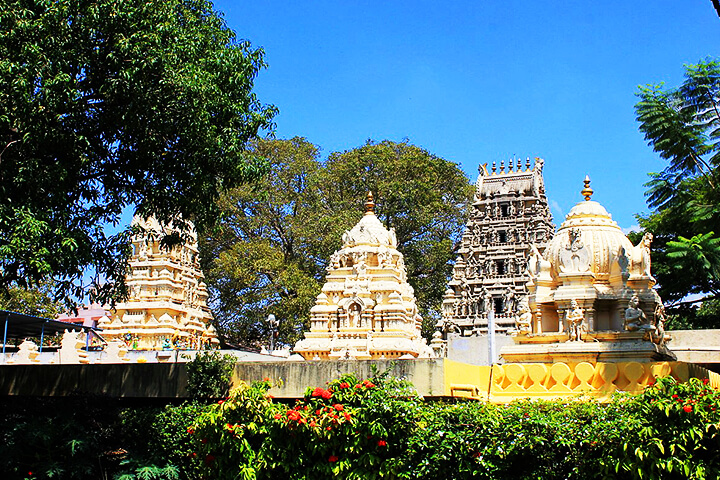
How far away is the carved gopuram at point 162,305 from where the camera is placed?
38125 millimetres

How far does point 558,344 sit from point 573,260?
7.16 feet

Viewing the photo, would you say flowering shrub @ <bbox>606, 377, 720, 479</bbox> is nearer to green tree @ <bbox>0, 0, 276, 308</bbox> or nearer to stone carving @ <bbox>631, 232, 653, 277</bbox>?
green tree @ <bbox>0, 0, 276, 308</bbox>

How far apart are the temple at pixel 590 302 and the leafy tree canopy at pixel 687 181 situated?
9.25 m

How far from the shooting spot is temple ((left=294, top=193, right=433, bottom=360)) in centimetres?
2842

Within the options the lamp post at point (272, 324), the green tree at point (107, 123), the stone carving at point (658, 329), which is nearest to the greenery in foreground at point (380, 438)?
the green tree at point (107, 123)

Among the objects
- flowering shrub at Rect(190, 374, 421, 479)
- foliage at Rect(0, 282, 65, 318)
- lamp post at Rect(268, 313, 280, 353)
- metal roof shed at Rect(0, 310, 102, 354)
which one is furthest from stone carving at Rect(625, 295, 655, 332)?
foliage at Rect(0, 282, 65, 318)

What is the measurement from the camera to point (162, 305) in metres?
38.7

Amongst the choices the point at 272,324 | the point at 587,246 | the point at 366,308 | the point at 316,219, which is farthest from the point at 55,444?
the point at 316,219

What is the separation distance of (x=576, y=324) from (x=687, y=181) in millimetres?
16106

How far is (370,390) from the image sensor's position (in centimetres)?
916

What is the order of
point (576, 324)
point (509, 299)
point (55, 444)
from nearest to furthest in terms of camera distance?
point (55, 444), point (576, 324), point (509, 299)

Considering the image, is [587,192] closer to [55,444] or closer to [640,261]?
[640,261]

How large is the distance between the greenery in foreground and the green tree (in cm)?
262

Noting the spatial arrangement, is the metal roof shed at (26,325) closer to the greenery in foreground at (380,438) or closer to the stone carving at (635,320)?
the greenery in foreground at (380,438)
